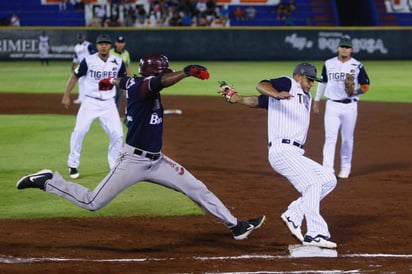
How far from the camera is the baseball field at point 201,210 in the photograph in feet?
28.3

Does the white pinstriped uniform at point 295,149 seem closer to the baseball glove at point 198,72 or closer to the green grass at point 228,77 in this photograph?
the baseball glove at point 198,72

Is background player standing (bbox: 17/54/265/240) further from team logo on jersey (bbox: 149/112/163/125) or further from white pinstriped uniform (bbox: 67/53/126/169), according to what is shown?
white pinstriped uniform (bbox: 67/53/126/169)

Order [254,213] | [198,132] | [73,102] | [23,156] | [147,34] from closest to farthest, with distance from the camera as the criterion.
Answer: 1. [254,213]
2. [23,156]
3. [198,132]
4. [73,102]
5. [147,34]

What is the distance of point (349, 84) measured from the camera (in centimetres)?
1368

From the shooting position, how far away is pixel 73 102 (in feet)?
86.2

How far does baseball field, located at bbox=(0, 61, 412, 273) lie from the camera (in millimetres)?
8617

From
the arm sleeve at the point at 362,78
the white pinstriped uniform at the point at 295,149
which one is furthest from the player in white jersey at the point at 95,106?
the white pinstriped uniform at the point at 295,149

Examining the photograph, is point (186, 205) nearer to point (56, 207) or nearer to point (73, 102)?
point (56, 207)

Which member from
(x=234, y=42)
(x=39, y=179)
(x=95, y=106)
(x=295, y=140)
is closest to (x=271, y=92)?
(x=295, y=140)

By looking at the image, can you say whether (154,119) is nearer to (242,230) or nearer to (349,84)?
(242,230)

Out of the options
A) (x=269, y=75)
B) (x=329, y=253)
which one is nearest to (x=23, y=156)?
(x=329, y=253)

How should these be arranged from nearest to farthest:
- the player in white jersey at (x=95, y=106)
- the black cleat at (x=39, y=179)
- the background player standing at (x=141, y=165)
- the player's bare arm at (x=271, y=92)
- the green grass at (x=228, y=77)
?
1. the background player standing at (x=141, y=165)
2. the player's bare arm at (x=271, y=92)
3. the black cleat at (x=39, y=179)
4. the player in white jersey at (x=95, y=106)
5. the green grass at (x=228, y=77)

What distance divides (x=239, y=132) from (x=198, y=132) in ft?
3.10

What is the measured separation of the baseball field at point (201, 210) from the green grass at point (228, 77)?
527cm
